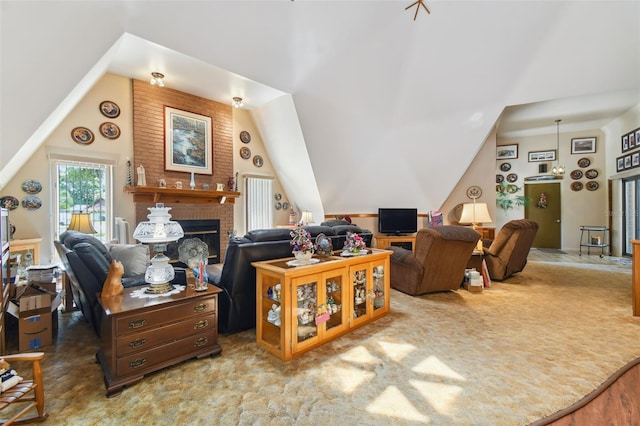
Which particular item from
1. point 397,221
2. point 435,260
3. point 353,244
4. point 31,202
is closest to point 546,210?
point 397,221

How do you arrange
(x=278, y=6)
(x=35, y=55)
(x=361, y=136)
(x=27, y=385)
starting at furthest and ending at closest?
(x=361, y=136) < (x=278, y=6) < (x=35, y=55) < (x=27, y=385)

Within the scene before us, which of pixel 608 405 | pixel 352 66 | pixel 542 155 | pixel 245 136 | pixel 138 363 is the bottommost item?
pixel 608 405

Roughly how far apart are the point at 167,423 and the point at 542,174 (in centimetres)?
974

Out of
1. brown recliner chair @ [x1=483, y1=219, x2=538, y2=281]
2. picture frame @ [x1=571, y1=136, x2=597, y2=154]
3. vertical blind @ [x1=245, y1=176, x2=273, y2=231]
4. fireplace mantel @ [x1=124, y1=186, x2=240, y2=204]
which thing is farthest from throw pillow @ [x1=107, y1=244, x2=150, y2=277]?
picture frame @ [x1=571, y1=136, x2=597, y2=154]

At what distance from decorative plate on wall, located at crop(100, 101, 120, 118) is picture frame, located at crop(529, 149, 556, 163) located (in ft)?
32.7

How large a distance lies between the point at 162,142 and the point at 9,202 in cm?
222

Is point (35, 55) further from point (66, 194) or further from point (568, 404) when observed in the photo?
point (568, 404)

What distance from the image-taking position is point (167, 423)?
1575mm

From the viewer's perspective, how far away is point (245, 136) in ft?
21.0

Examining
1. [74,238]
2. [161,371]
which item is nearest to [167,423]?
[161,371]

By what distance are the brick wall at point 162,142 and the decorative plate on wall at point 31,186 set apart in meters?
1.21

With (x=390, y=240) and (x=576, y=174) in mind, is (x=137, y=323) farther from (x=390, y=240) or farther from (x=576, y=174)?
(x=576, y=174)

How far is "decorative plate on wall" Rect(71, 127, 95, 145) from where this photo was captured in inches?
175

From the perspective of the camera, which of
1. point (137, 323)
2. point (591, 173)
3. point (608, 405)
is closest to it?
point (608, 405)
